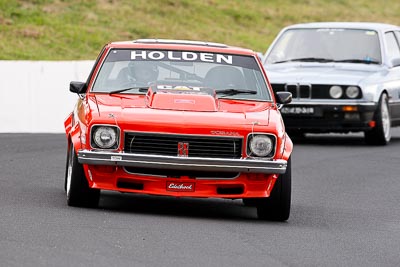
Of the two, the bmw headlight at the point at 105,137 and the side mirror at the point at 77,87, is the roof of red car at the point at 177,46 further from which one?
the bmw headlight at the point at 105,137

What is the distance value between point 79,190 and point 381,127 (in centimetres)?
895

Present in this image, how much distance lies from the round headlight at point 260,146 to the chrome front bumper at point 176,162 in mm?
79

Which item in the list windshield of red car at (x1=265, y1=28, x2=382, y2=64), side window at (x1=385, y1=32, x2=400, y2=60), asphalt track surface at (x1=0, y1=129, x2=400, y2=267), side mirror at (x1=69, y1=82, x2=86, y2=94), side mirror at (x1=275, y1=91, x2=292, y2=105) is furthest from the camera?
side window at (x1=385, y1=32, x2=400, y2=60)

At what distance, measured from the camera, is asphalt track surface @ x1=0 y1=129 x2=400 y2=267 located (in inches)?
314

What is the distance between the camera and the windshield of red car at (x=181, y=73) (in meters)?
11.0

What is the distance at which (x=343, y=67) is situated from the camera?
61.3 ft

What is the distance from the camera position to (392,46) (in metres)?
19.7

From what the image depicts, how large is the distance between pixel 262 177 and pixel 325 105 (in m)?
8.04

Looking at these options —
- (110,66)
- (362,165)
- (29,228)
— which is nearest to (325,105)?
(362,165)

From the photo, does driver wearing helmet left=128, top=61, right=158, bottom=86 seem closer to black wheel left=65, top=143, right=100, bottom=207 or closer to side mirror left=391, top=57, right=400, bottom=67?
black wheel left=65, top=143, right=100, bottom=207

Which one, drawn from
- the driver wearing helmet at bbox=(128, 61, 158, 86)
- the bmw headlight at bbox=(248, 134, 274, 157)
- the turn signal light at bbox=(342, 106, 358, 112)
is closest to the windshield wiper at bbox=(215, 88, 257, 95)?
the driver wearing helmet at bbox=(128, 61, 158, 86)

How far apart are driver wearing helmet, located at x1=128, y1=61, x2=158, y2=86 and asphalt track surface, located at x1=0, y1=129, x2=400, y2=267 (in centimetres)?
100

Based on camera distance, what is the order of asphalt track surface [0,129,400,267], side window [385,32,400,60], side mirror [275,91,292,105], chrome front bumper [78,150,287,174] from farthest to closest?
side window [385,32,400,60], side mirror [275,91,292,105], chrome front bumper [78,150,287,174], asphalt track surface [0,129,400,267]

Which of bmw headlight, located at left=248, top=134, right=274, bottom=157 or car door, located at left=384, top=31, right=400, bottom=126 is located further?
car door, located at left=384, top=31, right=400, bottom=126
